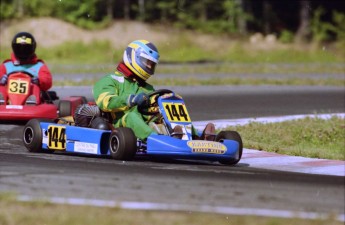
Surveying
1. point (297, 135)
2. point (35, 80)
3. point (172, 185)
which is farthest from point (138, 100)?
point (35, 80)

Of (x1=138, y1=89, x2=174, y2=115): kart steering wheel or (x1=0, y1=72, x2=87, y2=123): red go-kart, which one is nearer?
(x1=138, y1=89, x2=174, y2=115): kart steering wheel

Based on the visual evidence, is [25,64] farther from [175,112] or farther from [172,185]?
[172,185]

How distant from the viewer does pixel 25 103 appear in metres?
14.1

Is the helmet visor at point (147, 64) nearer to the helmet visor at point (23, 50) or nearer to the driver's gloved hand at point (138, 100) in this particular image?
the driver's gloved hand at point (138, 100)

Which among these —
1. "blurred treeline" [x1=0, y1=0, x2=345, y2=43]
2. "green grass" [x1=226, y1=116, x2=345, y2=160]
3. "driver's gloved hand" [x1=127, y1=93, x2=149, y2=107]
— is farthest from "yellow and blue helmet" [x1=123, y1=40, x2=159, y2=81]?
"blurred treeline" [x1=0, y1=0, x2=345, y2=43]

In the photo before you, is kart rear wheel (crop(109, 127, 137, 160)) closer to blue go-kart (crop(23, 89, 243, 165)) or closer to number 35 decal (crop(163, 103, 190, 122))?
blue go-kart (crop(23, 89, 243, 165))

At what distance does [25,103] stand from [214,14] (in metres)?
28.4

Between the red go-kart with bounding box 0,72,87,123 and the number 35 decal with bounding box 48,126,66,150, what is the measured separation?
3.62 m

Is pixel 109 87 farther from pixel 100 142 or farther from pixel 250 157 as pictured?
pixel 250 157

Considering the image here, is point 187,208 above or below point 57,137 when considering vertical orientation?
above

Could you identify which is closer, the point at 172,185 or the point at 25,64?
the point at 172,185

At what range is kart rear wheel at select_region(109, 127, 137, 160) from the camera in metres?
9.23

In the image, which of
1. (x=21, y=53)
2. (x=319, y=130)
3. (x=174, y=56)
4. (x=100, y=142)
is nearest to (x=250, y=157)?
(x=100, y=142)

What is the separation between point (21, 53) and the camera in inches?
579
